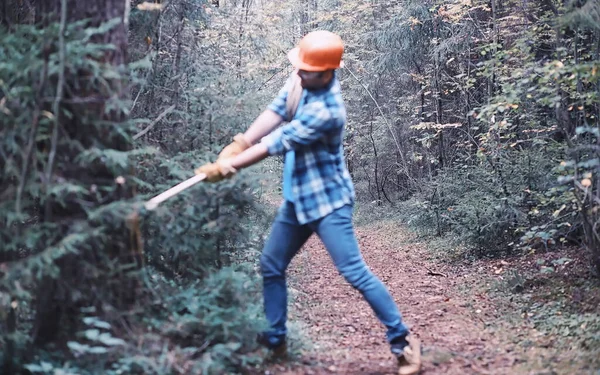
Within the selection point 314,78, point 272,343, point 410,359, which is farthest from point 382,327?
point 314,78

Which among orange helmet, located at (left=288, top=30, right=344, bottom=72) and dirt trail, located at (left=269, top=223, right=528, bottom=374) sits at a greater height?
orange helmet, located at (left=288, top=30, right=344, bottom=72)

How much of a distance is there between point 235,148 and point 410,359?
2.05 meters

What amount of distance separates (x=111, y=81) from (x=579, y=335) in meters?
4.56

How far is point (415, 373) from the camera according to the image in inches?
158

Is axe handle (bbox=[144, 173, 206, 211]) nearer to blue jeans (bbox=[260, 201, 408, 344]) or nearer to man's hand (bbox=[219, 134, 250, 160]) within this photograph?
man's hand (bbox=[219, 134, 250, 160])

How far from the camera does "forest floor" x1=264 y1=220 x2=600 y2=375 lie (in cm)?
435

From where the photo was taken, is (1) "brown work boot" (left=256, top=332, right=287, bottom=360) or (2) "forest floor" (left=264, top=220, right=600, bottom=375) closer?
(1) "brown work boot" (left=256, top=332, right=287, bottom=360)

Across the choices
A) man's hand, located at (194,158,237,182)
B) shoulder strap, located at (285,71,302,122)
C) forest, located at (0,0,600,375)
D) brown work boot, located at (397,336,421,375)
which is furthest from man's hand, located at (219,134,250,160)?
brown work boot, located at (397,336,421,375)

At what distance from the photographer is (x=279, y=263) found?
165 inches

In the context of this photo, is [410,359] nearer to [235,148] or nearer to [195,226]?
[195,226]

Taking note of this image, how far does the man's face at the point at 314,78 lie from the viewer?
156 inches

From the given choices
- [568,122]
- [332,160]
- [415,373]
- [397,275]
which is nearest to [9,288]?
[332,160]

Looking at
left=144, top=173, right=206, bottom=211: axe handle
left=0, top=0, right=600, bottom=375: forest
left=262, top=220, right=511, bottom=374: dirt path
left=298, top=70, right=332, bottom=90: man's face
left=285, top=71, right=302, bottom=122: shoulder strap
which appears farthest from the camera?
left=262, top=220, right=511, bottom=374: dirt path

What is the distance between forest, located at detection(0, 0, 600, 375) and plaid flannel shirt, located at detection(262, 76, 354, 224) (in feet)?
1.59
